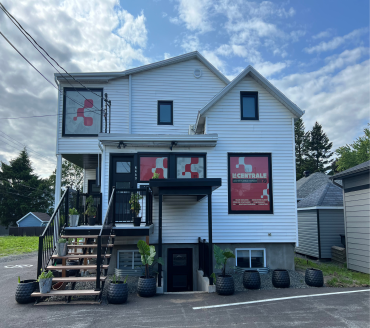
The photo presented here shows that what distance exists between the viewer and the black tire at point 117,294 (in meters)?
6.54

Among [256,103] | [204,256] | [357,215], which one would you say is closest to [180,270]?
[204,256]

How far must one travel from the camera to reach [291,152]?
10484 mm

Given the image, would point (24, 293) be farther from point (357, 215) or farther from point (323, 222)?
point (323, 222)

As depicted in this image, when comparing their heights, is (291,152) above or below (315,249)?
above

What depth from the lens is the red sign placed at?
10195 mm

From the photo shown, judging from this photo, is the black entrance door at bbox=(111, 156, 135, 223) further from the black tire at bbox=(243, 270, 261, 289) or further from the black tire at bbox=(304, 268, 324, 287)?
the black tire at bbox=(304, 268, 324, 287)

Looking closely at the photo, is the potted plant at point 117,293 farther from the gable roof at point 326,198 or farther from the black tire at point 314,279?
the gable roof at point 326,198

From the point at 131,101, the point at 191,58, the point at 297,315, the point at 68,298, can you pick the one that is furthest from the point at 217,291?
the point at 191,58

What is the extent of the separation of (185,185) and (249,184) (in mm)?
3227

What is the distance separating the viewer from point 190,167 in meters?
10.3

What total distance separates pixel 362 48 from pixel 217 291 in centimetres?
1234

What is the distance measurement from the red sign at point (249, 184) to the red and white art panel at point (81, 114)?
5750 millimetres

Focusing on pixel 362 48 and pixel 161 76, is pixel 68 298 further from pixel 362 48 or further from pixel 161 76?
pixel 362 48

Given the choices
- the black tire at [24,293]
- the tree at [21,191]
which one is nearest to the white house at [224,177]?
the black tire at [24,293]
